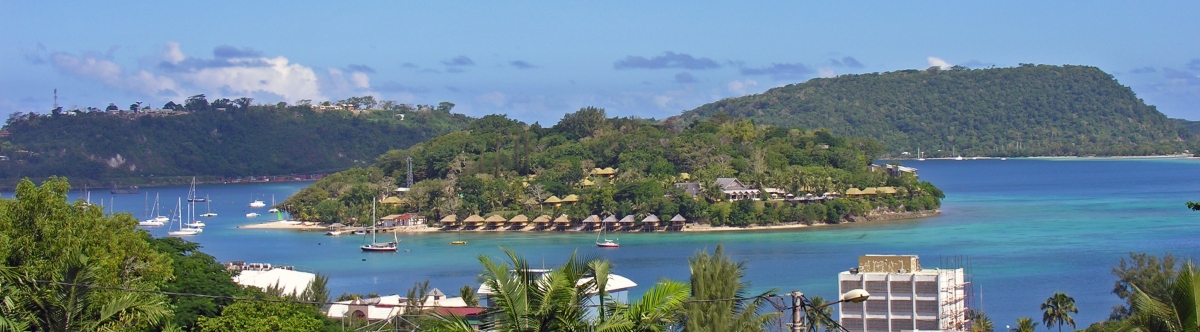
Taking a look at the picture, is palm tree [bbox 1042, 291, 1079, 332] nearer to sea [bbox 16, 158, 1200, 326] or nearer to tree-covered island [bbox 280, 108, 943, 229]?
sea [bbox 16, 158, 1200, 326]

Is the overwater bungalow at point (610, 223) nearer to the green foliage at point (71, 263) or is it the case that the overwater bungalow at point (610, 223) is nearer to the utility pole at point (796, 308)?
the green foliage at point (71, 263)

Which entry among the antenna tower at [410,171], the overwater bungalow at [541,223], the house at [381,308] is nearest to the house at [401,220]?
the antenna tower at [410,171]

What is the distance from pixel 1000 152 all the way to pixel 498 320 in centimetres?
16146

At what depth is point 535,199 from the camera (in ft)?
190

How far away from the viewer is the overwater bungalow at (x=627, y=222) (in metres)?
53.3

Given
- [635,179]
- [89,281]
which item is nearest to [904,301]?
[89,281]

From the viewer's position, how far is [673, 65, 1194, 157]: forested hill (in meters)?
169

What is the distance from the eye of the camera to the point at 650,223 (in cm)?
5306

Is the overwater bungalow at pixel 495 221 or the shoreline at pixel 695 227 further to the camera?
the overwater bungalow at pixel 495 221

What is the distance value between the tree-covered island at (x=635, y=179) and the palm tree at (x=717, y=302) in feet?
133

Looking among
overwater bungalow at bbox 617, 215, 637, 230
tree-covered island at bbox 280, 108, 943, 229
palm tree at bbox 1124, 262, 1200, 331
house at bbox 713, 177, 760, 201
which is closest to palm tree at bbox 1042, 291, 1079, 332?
palm tree at bbox 1124, 262, 1200, 331

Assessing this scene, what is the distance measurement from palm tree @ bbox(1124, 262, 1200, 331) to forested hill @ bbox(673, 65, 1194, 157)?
15597 centimetres

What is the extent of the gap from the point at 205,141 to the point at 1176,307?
137266mm

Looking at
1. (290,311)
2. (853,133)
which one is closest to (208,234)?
(290,311)
